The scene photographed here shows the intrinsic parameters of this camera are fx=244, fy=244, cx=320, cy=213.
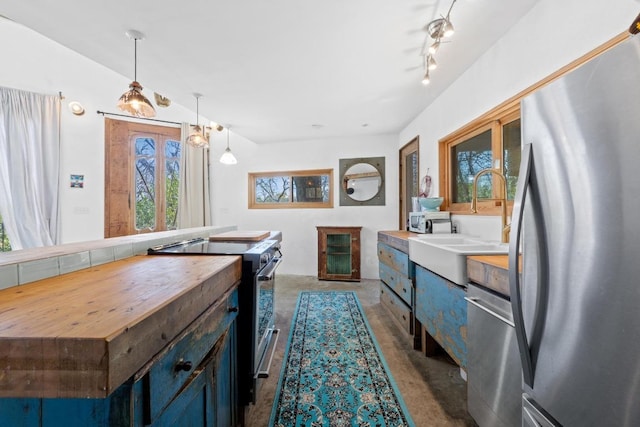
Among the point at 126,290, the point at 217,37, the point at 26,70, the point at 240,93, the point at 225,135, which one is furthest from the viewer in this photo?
the point at 225,135

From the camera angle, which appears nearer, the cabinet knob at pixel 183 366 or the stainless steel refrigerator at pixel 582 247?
the stainless steel refrigerator at pixel 582 247

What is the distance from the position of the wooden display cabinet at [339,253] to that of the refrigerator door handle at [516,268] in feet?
10.6

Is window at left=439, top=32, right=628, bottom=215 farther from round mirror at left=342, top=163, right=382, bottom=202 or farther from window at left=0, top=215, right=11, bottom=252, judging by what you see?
window at left=0, top=215, right=11, bottom=252

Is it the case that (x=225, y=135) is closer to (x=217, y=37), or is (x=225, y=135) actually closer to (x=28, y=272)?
(x=217, y=37)

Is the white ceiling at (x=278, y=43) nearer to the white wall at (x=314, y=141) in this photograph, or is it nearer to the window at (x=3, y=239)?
the white wall at (x=314, y=141)

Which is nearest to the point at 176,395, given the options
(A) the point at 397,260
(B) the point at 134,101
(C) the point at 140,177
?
(A) the point at 397,260

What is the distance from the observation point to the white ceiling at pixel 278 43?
1.51 meters

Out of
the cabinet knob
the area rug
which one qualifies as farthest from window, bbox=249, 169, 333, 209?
the cabinet knob

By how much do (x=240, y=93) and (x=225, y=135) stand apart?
7.54 ft

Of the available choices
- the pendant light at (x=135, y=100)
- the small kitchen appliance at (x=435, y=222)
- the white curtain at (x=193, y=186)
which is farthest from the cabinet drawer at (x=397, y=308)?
the white curtain at (x=193, y=186)

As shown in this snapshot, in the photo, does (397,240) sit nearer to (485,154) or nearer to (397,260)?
(397,260)

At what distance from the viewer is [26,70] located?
3.36 meters

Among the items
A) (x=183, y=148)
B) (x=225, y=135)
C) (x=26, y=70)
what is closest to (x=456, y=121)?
(x=225, y=135)

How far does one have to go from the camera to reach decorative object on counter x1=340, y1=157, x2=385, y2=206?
4246 mm
